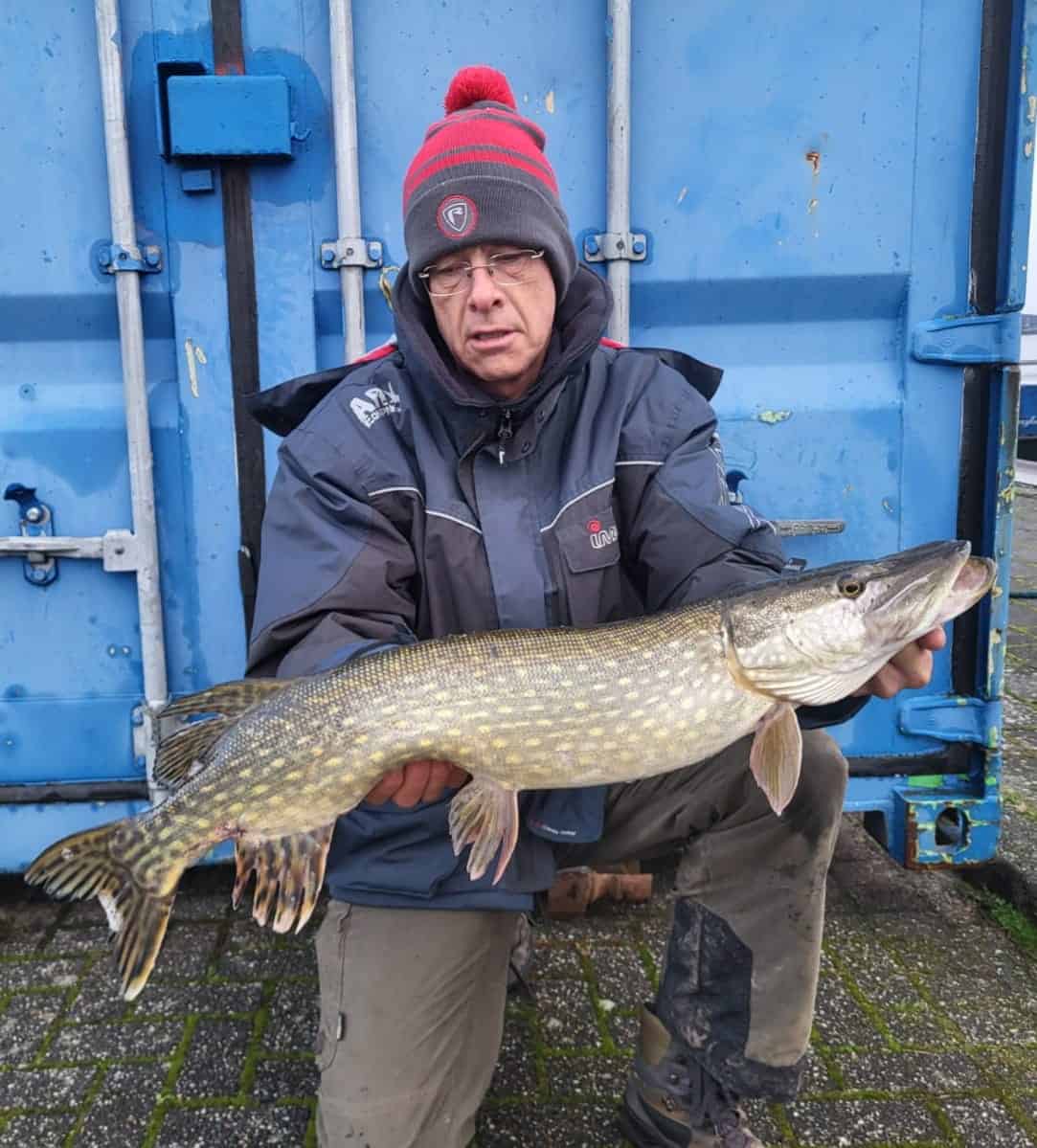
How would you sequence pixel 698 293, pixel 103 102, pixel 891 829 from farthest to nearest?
pixel 891 829, pixel 698 293, pixel 103 102

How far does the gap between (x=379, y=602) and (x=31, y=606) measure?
126cm

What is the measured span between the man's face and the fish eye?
0.84m

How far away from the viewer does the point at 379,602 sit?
2.16 meters

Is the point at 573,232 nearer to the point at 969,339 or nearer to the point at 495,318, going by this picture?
the point at 495,318

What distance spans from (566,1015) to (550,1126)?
373 millimetres

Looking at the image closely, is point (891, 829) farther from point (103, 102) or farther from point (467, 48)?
point (103, 102)

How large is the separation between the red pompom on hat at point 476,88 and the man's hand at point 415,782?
157 cm

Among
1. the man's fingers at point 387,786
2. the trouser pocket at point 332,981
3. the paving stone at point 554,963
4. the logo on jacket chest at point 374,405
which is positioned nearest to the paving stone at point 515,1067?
the paving stone at point 554,963

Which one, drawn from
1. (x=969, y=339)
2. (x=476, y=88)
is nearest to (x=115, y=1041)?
(x=476, y=88)

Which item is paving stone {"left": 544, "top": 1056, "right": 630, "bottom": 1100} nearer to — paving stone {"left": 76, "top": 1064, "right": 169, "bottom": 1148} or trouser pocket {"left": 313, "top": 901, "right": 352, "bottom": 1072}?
trouser pocket {"left": 313, "top": 901, "right": 352, "bottom": 1072}

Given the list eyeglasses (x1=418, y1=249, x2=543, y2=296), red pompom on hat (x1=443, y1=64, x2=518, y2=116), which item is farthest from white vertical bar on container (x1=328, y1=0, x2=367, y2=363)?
eyeglasses (x1=418, y1=249, x2=543, y2=296)

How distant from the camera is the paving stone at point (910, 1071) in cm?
237

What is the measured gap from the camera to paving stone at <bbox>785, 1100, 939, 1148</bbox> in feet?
7.29

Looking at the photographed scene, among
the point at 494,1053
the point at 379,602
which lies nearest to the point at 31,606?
the point at 379,602
